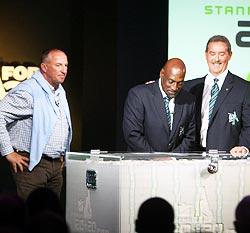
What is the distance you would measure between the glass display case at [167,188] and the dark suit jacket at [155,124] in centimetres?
116

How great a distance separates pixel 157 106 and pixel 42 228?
2991 mm

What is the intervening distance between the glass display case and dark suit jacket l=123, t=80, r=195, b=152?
45.7 inches

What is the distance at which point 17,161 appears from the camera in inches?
183

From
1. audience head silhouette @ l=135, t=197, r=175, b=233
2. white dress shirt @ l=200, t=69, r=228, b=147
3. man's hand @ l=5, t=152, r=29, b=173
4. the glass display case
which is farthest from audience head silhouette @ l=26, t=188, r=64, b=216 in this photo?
white dress shirt @ l=200, t=69, r=228, b=147

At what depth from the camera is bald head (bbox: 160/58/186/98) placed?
508cm

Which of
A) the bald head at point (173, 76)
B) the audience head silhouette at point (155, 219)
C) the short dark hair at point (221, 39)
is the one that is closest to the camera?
the audience head silhouette at point (155, 219)

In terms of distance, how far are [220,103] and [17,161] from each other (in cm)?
216

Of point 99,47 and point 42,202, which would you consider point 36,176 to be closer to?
point 42,202

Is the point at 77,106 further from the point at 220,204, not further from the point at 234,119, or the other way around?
the point at 220,204

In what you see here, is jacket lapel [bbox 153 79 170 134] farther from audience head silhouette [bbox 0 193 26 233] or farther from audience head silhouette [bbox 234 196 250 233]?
audience head silhouette [bbox 0 193 26 233]

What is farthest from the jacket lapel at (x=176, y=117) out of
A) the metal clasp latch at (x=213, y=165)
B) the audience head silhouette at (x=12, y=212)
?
the audience head silhouette at (x=12, y=212)

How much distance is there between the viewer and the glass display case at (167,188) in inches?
150

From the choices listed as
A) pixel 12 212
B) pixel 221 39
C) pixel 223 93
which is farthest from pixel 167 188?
pixel 221 39

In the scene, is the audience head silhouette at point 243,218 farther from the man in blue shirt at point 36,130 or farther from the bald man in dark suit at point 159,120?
the bald man in dark suit at point 159,120
